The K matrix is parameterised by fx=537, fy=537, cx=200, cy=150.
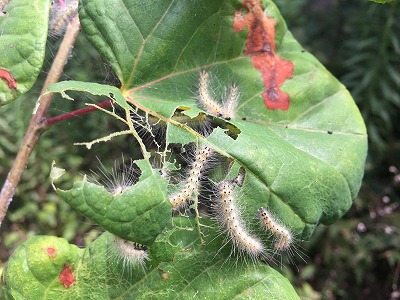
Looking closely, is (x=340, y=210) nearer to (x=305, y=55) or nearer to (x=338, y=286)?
(x=305, y=55)

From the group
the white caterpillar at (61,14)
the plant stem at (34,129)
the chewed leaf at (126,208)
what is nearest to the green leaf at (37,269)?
the plant stem at (34,129)

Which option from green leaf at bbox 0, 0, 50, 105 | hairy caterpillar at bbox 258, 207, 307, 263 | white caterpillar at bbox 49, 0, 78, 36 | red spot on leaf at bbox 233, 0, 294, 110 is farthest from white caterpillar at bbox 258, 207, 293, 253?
white caterpillar at bbox 49, 0, 78, 36

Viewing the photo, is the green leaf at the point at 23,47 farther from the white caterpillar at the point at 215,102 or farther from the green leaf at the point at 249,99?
the white caterpillar at the point at 215,102

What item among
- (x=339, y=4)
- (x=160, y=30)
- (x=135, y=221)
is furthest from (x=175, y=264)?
(x=339, y=4)

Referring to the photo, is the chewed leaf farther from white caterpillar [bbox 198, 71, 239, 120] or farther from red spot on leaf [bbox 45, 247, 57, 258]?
white caterpillar [bbox 198, 71, 239, 120]

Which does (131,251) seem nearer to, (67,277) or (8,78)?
(67,277)

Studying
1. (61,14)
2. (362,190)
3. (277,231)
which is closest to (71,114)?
(61,14)
